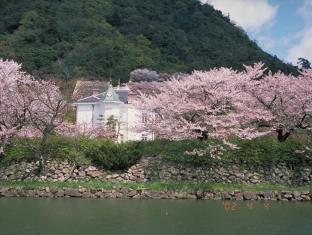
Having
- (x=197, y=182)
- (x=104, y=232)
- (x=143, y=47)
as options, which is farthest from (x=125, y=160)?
(x=143, y=47)

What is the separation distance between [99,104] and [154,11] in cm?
4480

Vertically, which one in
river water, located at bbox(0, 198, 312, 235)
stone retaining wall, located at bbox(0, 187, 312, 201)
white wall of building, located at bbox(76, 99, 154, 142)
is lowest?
river water, located at bbox(0, 198, 312, 235)

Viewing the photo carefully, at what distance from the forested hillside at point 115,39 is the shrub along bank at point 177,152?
102ft

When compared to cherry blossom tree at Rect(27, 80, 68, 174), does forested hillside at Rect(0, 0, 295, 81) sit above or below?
above

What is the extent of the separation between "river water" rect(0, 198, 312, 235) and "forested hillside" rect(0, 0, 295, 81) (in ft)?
122

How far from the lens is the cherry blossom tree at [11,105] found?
2238cm

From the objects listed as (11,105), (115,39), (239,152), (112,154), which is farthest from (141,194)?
(115,39)

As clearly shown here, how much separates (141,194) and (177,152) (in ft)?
10.8

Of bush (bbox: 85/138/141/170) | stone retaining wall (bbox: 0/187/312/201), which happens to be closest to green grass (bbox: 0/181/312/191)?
stone retaining wall (bbox: 0/187/312/201)

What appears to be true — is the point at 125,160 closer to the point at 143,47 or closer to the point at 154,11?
the point at 143,47

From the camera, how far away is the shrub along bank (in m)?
21.7

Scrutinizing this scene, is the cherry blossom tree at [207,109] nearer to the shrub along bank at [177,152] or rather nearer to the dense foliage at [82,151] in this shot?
the shrub along bank at [177,152]

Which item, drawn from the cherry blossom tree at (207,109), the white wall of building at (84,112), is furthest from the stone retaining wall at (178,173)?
the white wall of building at (84,112)

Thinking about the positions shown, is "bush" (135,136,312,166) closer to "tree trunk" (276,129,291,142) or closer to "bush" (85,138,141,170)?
"bush" (85,138,141,170)
